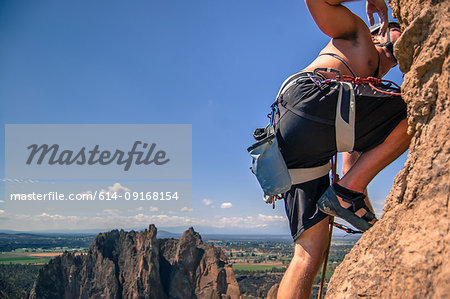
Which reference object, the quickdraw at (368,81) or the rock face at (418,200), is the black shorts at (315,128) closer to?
the quickdraw at (368,81)

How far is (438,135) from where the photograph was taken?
5.31 ft

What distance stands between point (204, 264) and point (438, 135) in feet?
157

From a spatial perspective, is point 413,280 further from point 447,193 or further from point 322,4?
point 322,4

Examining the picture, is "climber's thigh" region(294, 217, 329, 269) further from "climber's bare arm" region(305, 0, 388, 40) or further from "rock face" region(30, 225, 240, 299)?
"rock face" region(30, 225, 240, 299)

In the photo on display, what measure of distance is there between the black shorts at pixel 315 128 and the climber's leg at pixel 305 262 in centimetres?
5

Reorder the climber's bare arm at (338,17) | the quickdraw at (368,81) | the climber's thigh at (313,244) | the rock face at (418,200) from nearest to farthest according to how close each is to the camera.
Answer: the rock face at (418,200) → the quickdraw at (368,81) → the climber's thigh at (313,244) → the climber's bare arm at (338,17)

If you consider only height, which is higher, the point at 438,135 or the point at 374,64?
the point at 374,64

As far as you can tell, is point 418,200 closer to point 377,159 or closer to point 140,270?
point 377,159

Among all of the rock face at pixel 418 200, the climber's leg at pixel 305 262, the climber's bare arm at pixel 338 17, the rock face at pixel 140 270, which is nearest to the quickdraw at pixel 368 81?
the rock face at pixel 418 200

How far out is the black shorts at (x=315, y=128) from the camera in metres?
2.12

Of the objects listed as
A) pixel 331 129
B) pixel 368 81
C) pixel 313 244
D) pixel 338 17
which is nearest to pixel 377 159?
pixel 331 129

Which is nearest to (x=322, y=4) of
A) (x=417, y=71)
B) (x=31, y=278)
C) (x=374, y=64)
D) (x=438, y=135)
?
(x=374, y=64)

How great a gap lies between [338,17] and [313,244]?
1.35 metres

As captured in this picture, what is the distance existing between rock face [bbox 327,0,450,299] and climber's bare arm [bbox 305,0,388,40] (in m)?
0.48
